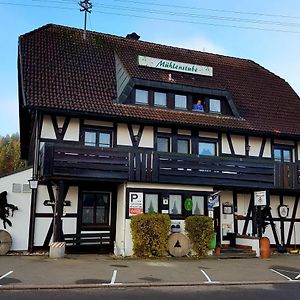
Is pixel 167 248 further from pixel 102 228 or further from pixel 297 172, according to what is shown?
pixel 297 172

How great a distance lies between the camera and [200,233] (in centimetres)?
1717

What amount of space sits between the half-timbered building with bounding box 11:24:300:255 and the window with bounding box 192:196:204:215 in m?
0.07

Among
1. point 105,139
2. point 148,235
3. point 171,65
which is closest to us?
point 148,235

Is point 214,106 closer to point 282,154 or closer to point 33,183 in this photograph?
point 282,154

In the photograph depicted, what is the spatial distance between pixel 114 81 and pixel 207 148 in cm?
531

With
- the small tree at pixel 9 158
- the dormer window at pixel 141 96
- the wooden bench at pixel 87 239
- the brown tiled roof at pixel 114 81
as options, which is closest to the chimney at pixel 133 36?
the brown tiled roof at pixel 114 81

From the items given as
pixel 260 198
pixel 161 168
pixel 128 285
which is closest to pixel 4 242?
pixel 161 168

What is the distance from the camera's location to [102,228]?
60.3 feet

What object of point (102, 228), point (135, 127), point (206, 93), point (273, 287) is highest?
point (206, 93)

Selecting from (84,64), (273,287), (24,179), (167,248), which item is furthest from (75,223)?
(273,287)

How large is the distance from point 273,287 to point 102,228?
887cm

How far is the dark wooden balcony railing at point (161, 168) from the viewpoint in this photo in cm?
1623

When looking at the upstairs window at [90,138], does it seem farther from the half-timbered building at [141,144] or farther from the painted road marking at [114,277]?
the painted road marking at [114,277]

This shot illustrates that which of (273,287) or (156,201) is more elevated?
(156,201)
